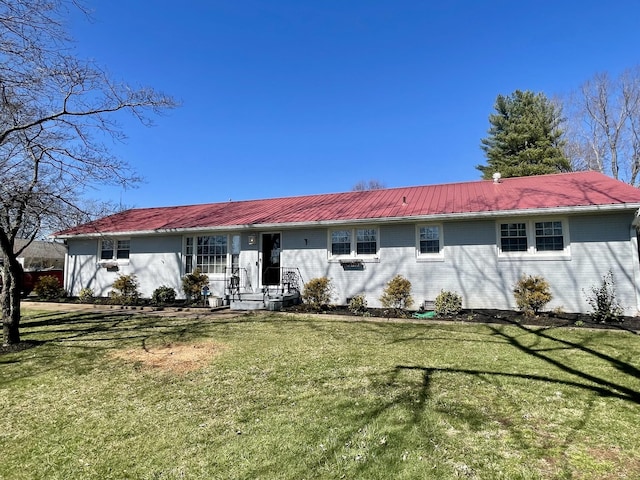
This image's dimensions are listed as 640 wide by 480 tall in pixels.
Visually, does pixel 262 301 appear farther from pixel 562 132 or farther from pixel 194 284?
pixel 562 132

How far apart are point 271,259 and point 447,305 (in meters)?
6.48

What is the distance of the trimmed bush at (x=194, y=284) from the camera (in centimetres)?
1359

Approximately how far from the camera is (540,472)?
2.86 meters

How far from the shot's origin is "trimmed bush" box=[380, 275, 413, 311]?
10891 mm

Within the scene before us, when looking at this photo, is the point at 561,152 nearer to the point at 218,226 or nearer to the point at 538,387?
the point at 218,226

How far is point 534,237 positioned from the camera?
1049cm

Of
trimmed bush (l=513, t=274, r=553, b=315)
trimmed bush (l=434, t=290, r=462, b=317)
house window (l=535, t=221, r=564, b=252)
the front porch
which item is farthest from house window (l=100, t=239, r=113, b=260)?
house window (l=535, t=221, r=564, b=252)

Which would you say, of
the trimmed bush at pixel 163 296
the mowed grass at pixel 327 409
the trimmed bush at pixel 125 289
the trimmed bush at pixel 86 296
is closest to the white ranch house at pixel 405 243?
the trimmed bush at pixel 86 296

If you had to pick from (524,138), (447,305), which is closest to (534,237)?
(447,305)

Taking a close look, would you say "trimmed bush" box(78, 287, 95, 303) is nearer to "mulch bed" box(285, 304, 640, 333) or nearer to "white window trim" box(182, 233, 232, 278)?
"white window trim" box(182, 233, 232, 278)

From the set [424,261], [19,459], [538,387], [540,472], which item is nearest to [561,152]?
[424,261]

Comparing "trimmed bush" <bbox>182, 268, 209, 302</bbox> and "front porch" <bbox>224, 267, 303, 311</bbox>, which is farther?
"trimmed bush" <bbox>182, 268, 209, 302</bbox>

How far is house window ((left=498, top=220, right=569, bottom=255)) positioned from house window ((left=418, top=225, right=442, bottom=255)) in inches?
70.0

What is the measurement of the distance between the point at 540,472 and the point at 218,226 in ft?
39.8
